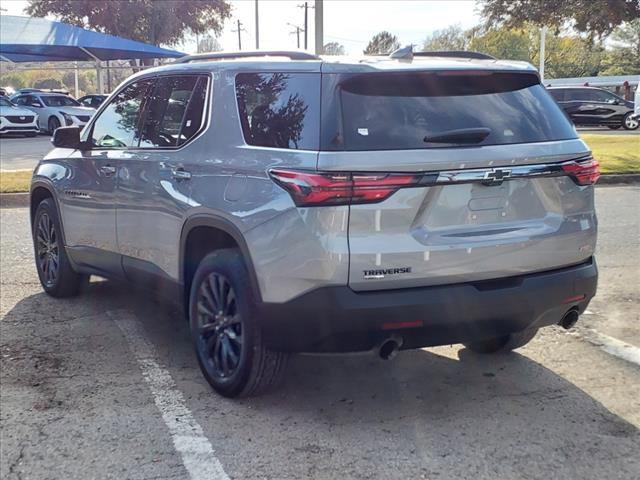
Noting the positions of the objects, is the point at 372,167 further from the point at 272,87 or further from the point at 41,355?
the point at 41,355

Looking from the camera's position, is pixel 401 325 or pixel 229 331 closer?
pixel 401 325

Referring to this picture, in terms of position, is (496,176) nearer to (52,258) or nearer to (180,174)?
(180,174)

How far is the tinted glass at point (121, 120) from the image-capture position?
16.4 feet

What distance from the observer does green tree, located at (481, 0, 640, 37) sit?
17.0 m

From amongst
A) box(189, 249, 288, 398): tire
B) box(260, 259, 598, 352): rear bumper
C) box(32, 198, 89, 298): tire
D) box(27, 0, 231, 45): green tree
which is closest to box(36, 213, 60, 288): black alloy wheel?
box(32, 198, 89, 298): tire

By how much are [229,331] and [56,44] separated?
29581mm

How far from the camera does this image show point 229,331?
155 inches

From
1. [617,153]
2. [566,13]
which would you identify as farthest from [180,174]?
[566,13]

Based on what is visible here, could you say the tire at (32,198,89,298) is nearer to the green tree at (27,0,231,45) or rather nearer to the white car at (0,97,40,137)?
the white car at (0,97,40,137)

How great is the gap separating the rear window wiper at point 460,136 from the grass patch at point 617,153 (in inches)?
412

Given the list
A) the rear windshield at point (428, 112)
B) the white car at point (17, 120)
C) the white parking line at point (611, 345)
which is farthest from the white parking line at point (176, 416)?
the white car at point (17, 120)

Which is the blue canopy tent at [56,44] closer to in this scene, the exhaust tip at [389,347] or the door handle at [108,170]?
the door handle at [108,170]

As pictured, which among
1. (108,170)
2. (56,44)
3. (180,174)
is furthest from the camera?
(56,44)

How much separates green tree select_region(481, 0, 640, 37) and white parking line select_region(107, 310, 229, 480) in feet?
51.2
